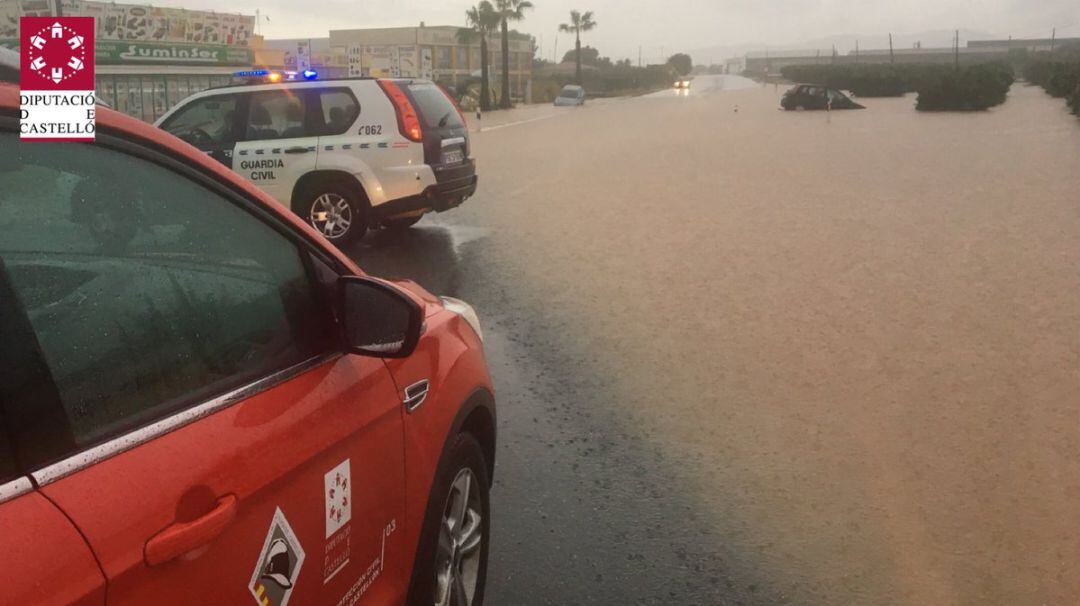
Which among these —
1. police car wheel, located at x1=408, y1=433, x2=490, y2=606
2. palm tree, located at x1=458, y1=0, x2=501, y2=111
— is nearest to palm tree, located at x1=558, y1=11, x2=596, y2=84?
palm tree, located at x1=458, y1=0, x2=501, y2=111

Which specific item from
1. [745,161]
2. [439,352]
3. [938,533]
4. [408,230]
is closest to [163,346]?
[439,352]

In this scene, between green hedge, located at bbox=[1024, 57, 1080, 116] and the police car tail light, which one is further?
green hedge, located at bbox=[1024, 57, 1080, 116]

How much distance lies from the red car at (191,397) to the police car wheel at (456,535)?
0.02 meters

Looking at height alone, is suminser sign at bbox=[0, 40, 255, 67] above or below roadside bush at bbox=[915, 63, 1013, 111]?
above

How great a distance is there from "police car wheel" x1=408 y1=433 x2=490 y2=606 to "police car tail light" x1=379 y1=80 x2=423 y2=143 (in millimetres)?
7642

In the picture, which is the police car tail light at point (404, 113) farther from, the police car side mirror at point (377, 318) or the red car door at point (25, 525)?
the red car door at point (25, 525)

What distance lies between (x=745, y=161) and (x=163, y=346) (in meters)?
20.4

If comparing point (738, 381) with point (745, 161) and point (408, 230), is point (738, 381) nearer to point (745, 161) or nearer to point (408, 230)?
point (408, 230)

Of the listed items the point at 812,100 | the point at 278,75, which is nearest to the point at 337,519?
the point at 278,75

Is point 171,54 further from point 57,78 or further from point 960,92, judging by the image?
point 57,78

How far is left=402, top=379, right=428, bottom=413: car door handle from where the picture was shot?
2.57 meters

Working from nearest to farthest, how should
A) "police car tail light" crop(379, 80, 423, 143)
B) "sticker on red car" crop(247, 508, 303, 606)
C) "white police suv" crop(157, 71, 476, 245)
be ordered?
"sticker on red car" crop(247, 508, 303, 606)
"white police suv" crop(157, 71, 476, 245)
"police car tail light" crop(379, 80, 423, 143)

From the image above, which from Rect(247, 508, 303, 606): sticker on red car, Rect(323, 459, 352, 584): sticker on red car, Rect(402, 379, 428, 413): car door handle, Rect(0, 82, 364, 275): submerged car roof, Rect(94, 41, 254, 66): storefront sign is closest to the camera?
Rect(0, 82, 364, 275): submerged car roof

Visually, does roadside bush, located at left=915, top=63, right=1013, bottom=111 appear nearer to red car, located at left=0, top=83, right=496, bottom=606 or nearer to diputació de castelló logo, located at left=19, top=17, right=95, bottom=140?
red car, located at left=0, top=83, right=496, bottom=606
